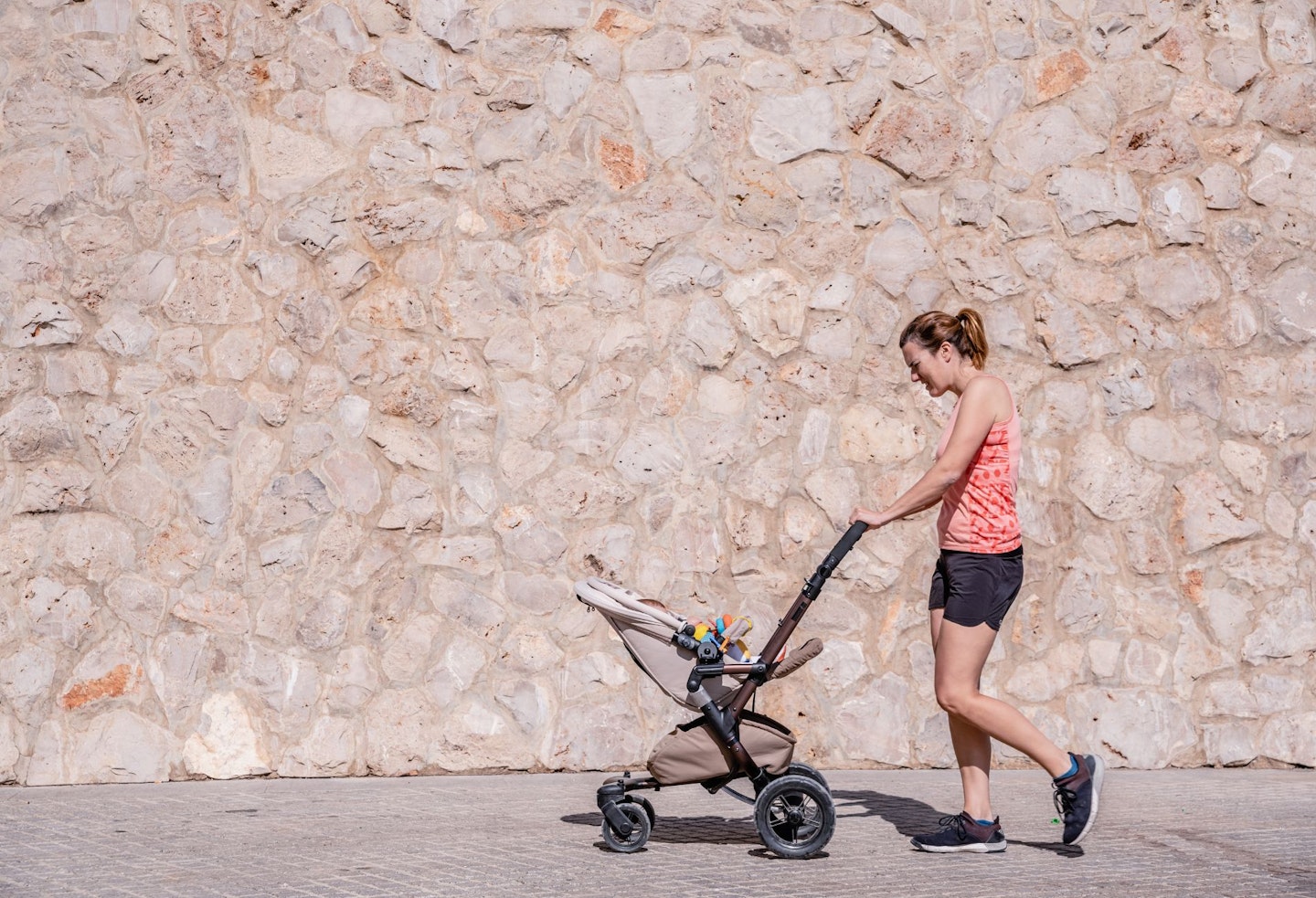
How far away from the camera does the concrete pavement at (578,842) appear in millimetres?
4074

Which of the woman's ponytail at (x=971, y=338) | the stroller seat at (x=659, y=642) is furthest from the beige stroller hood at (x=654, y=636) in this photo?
the woman's ponytail at (x=971, y=338)

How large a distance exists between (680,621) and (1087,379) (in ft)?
9.70

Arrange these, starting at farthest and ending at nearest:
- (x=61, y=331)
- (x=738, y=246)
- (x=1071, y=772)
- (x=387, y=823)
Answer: (x=738, y=246), (x=61, y=331), (x=387, y=823), (x=1071, y=772)

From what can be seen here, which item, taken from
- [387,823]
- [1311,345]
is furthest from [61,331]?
[1311,345]

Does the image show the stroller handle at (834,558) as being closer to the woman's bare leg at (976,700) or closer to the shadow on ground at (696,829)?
the woman's bare leg at (976,700)

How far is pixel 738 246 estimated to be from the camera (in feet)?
21.9

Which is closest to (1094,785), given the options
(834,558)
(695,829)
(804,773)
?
(804,773)

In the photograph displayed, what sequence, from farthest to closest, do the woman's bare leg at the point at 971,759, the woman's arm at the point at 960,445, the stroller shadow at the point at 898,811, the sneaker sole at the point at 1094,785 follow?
the stroller shadow at the point at 898,811 → the woman's bare leg at the point at 971,759 → the woman's arm at the point at 960,445 → the sneaker sole at the point at 1094,785

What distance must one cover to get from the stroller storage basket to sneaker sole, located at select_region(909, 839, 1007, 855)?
0.54 meters

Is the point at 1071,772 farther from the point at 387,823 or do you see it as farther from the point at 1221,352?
the point at 1221,352

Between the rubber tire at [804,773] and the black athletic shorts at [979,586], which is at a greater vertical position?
the black athletic shorts at [979,586]

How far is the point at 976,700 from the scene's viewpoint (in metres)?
4.62

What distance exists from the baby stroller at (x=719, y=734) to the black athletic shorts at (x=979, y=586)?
1.22 ft

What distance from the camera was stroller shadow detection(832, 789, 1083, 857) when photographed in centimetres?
487
